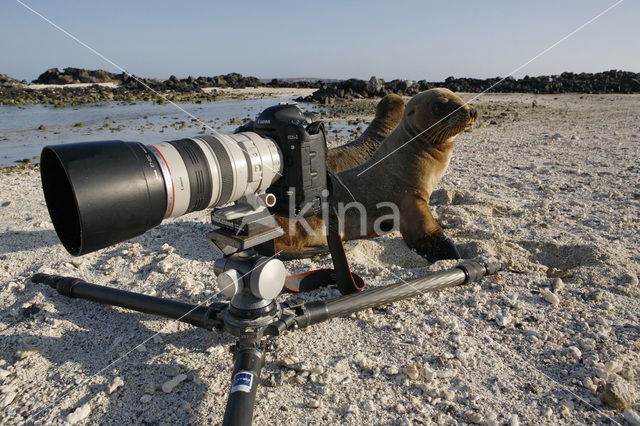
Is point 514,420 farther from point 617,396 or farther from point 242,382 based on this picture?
point 242,382

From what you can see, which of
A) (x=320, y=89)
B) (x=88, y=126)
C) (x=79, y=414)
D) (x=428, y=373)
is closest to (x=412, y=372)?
(x=428, y=373)

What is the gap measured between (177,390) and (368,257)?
211cm

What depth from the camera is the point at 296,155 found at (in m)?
2.42

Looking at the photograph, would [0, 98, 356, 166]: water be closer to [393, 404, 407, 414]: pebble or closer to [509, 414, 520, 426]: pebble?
[393, 404, 407, 414]: pebble

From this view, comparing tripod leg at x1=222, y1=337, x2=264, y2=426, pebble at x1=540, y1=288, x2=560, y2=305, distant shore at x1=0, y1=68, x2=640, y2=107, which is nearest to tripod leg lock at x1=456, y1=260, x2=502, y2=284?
pebble at x1=540, y1=288, x2=560, y2=305

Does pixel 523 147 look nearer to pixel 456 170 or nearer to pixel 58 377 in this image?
pixel 456 170

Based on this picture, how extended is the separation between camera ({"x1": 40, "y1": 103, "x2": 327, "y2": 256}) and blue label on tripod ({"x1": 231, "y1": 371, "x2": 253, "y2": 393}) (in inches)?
28.8

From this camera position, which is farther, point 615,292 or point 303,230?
point 303,230

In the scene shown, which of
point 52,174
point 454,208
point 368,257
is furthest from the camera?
point 454,208

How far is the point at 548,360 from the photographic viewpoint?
2395 mm

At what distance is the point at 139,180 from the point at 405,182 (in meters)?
2.98

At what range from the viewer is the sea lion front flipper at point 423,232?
3.82 m

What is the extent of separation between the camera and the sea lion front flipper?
382cm

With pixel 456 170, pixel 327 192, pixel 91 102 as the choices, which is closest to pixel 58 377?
pixel 327 192
